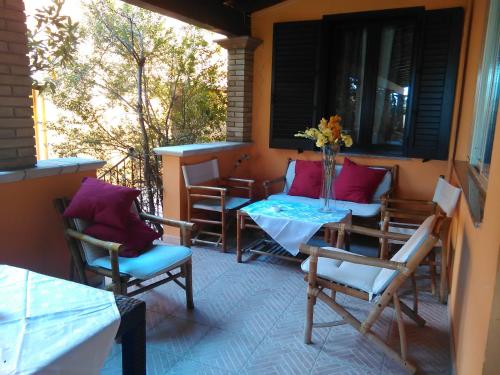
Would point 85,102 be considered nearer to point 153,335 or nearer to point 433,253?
point 153,335

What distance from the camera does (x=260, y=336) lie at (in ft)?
7.69

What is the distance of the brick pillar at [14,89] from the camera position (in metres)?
2.24

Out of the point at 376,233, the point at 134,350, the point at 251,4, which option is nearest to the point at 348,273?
the point at 376,233

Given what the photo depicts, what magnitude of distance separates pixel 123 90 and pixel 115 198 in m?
3.50

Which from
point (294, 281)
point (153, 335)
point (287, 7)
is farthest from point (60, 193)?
point (287, 7)

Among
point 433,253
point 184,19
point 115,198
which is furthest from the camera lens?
point 184,19

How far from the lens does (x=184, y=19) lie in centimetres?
379

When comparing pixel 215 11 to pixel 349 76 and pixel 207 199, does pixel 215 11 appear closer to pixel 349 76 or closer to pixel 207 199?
pixel 349 76

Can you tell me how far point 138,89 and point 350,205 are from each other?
327cm

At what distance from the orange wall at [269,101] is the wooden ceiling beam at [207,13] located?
239 millimetres

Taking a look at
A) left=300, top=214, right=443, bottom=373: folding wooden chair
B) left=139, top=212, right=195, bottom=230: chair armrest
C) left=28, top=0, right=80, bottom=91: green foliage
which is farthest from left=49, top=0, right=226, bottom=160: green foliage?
left=300, top=214, right=443, bottom=373: folding wooden chair

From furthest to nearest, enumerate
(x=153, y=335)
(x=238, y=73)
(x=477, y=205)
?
(x=238, y=73) → (x=153, y=335) → (x=477, y=205)

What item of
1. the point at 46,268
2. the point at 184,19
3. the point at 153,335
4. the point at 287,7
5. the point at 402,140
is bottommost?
the point at 153,335

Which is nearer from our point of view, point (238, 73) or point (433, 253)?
point (433, 253)
